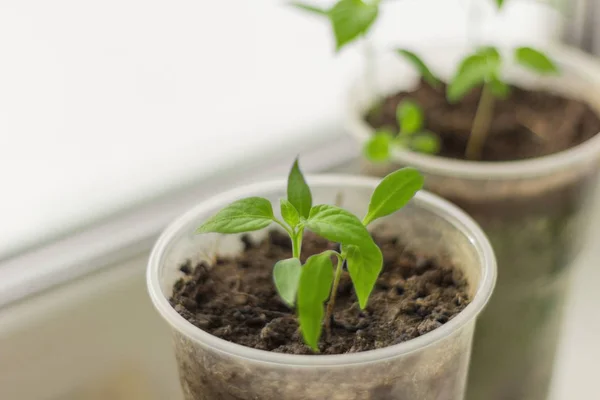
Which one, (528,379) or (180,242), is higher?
(180,242)

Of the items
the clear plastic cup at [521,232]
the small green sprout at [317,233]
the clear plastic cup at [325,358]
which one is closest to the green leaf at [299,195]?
the small green sprout at [317,233]

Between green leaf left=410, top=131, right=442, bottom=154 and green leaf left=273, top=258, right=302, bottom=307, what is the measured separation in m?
0.35

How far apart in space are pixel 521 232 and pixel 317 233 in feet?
1.11

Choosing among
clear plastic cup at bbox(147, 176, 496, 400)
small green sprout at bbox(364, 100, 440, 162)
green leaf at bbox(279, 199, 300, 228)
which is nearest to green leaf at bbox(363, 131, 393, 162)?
small green sprout at bbox(364, 100, 440, 162)

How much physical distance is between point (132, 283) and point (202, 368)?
316 mm

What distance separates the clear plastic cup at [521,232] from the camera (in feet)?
2.46

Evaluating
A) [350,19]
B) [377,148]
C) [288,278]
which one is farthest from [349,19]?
[288,278]

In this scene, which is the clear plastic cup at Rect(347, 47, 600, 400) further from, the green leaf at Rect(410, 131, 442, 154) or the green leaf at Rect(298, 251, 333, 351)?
the green leaf at Rect(298, 251, 333, 351)

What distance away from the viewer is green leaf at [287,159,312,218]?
1.82 ft

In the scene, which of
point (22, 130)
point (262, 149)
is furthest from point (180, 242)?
point (262, 149)

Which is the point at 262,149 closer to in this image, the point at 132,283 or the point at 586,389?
the point at 132,283

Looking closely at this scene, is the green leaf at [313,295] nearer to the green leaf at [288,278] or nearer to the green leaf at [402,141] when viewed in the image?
the green leaf at [288,278]

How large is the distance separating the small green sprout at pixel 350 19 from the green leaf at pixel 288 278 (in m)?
0.22

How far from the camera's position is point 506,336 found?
84cm
